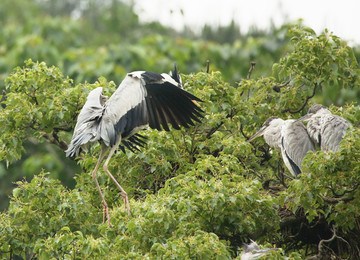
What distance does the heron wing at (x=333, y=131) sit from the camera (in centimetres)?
558

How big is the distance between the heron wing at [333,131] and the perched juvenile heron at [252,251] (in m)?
1.51

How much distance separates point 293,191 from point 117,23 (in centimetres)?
1295

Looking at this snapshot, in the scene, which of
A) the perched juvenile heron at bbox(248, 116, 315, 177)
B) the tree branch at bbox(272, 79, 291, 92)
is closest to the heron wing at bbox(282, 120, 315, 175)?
the perched juvenile heron at bbox(248, 116, 315, 177)

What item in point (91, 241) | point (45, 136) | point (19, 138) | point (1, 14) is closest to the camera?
point (91, 241)

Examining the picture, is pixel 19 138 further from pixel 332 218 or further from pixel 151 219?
pixel 332 218

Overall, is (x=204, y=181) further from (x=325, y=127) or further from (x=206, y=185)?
(x=325, y=127)

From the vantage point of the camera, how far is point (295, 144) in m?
6.07

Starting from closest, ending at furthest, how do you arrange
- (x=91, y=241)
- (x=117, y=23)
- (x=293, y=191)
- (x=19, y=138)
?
(x=91, y=241), (x=293, y=191), (x=19, y=138), (x=117, y=23)

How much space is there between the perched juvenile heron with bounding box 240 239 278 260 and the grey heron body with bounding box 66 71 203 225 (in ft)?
3.89

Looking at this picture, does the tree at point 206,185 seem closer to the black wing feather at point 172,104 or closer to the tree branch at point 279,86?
the tree branch at point 279,86

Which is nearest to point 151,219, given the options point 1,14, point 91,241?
point 91,241

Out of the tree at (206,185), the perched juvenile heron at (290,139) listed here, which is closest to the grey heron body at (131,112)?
the tree at (206,185)

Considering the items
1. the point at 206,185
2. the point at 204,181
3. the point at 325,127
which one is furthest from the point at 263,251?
Answer: the point at 325,127

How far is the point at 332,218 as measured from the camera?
4.77m
